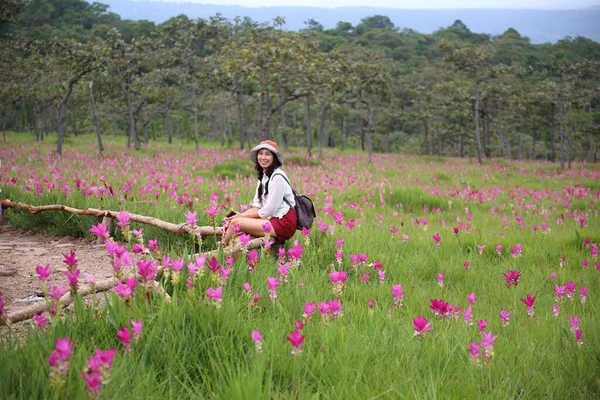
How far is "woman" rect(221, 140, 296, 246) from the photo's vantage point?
16.0 feet

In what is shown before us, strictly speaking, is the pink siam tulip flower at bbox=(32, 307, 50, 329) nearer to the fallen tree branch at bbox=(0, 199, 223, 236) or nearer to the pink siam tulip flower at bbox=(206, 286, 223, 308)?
the pink siam tulip flower at bbox=(206, 286, 223, 308)

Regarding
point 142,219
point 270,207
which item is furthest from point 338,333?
point 142,219

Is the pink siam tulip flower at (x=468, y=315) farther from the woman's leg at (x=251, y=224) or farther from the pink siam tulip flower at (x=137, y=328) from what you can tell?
the woman's leg at (x=251, y=224)

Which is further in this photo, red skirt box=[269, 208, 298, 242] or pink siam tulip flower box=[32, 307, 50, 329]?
red skirt box=[269, 208, 298, 242]

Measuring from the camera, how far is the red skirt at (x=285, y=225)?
192 inches

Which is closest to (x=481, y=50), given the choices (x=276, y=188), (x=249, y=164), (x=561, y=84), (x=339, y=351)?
(x=561, y=84)

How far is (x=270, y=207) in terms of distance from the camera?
5004 mm

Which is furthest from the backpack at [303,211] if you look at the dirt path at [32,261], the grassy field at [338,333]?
the dirt path at [32,261]

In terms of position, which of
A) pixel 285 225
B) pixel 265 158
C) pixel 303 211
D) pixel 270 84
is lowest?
pixel 285 225

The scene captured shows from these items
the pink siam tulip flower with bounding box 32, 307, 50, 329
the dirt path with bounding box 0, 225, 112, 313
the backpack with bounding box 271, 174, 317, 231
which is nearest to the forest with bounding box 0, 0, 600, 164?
the dirt path with bounding box 0, 225, 112, 313

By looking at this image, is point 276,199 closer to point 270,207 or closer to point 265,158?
point 270,207

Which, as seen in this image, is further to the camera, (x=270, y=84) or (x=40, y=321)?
(x=270, y=84)

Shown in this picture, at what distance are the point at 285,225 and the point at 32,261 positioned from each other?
2588mm

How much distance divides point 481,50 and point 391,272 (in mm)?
25565
